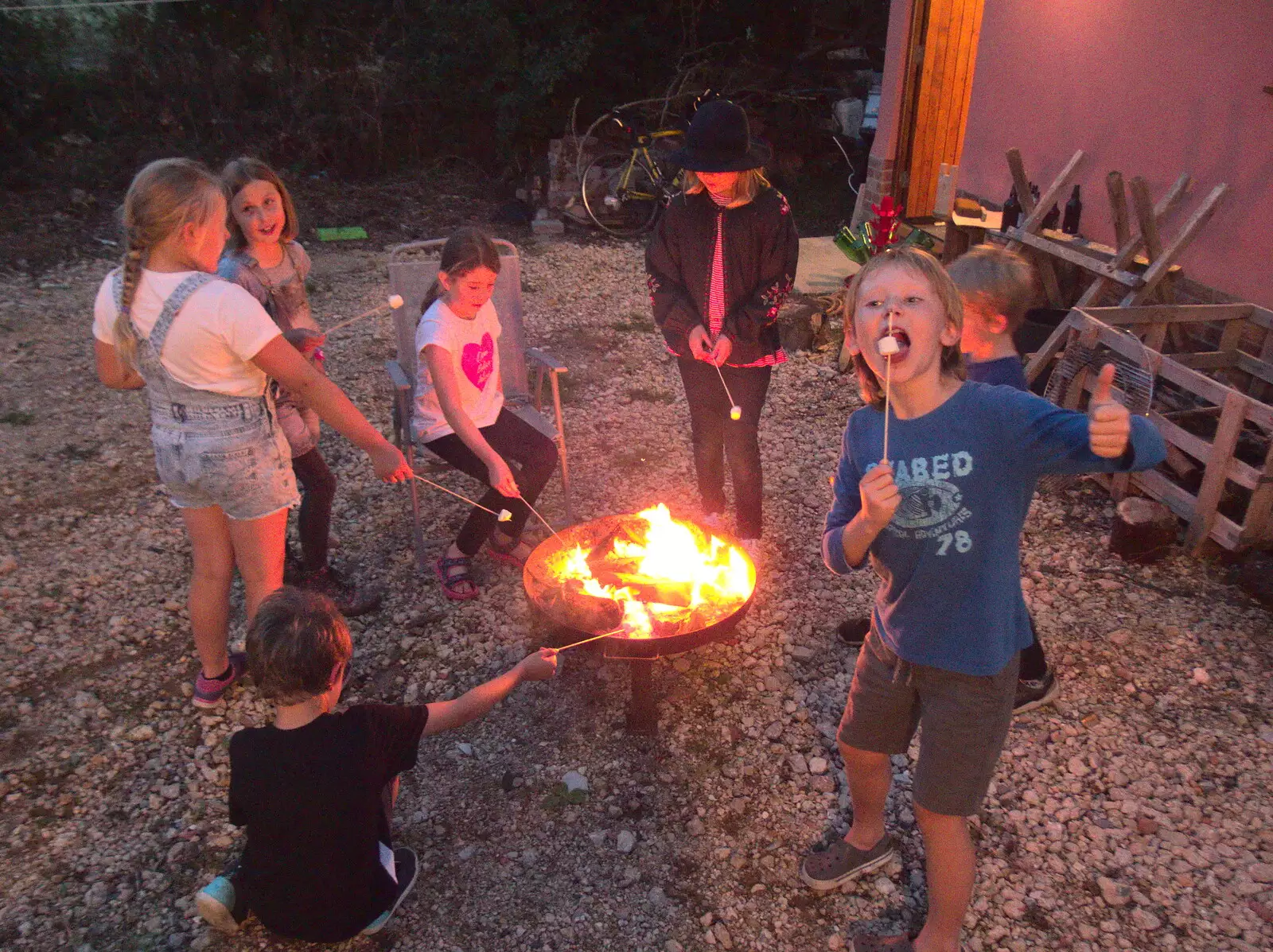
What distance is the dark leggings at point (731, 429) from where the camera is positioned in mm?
4125

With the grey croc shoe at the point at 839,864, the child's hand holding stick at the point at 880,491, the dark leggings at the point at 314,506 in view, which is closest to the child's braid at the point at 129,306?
the dark leggings at the point at 314,506

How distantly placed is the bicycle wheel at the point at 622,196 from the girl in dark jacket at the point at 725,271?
7035mm

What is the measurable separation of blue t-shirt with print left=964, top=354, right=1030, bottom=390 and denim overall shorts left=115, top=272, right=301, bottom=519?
238 cm

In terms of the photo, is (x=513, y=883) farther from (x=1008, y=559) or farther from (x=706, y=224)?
(x=706, y=224)

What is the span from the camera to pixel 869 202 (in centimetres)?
984

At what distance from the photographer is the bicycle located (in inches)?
431

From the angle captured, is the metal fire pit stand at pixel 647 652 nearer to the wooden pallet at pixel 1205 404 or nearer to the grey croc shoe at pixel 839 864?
the grey croc shoe at pixel 839 864

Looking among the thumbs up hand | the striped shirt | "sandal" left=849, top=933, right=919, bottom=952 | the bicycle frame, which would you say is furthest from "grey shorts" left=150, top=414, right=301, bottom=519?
the bicycle frame

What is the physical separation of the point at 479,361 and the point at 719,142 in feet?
4.64

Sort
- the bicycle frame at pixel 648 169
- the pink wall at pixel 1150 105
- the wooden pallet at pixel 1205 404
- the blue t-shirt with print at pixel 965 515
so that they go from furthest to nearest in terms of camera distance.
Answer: the bicycle frame at pixel 648 169, the pink wall at pixel 1150 105, the wooden pallet at pixel 1205 404, the blue t-shirt with print at pixel 965 515

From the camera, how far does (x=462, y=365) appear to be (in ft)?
13.3

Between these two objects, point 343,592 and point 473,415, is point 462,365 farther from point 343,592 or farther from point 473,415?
point 343,592

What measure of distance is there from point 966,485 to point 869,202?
8487 mm

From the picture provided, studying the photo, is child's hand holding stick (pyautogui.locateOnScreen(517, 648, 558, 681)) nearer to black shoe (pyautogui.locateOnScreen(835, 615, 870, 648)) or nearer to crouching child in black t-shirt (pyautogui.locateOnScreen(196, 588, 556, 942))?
crouching child in black t-shirt (pyautogui.locateOnScreen(196, 588, 556, 942))
